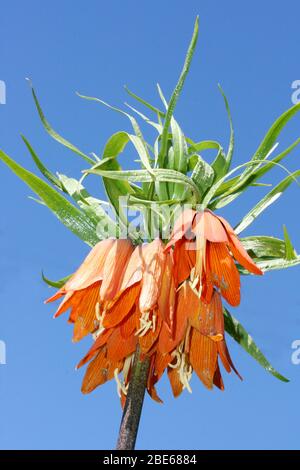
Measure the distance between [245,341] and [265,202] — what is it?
1.59 ft

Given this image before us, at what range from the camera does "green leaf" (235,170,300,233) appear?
2.47 metres

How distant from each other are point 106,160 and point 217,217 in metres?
0.39

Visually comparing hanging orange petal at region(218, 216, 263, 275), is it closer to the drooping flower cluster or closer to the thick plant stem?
the drooping flower cluster

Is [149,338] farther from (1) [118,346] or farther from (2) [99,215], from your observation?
(2) [99,215]

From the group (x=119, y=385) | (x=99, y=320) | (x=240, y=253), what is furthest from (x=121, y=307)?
(x=240, y=253)

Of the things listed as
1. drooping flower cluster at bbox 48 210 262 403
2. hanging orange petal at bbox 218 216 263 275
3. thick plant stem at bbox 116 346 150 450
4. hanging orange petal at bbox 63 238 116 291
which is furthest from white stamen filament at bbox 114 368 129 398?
hanging orange petal at bbox 218 216 263 275

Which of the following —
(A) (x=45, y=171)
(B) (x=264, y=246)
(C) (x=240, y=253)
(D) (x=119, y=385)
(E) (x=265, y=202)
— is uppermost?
(A) (x=45, y=171)

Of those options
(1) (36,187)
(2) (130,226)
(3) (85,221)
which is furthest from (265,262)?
(1) (36,187)

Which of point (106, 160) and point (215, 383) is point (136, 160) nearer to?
point (106, 160)

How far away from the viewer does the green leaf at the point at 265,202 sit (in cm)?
247

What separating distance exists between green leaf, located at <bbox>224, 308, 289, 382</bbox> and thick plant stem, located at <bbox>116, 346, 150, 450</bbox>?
37cm

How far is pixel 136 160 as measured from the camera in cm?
278

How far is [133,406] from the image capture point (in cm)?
211

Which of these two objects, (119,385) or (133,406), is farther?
(119,385)
